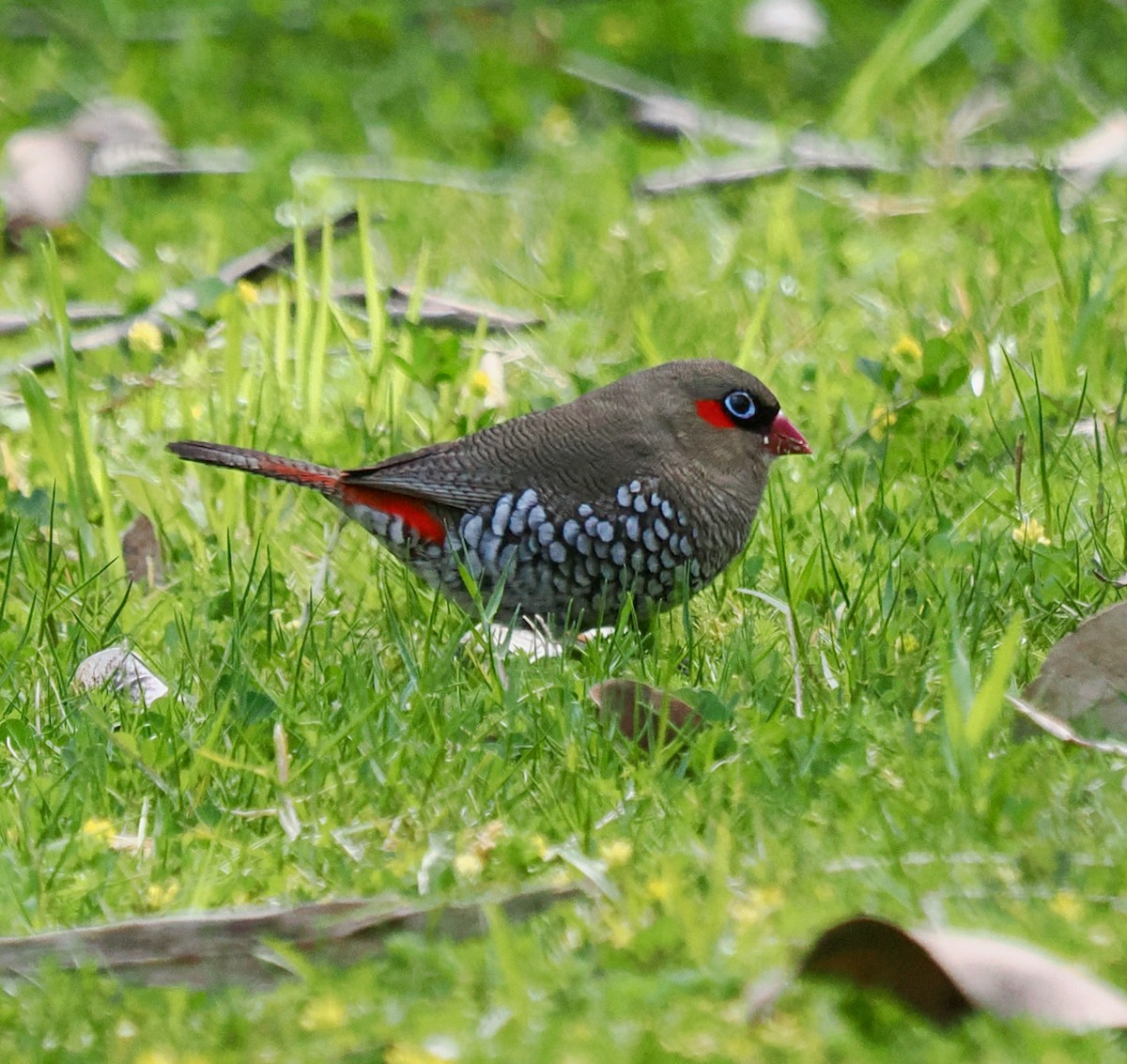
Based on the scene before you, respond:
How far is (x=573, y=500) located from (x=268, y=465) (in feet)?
2.16

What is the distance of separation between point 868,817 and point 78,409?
2.28 meters

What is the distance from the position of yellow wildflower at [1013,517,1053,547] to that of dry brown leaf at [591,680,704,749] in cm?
103

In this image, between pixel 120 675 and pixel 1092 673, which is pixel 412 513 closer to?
pixel 120 675

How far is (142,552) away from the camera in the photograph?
441 cm

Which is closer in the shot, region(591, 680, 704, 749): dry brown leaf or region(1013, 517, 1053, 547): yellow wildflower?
region(591, 680, 704, 749): dry brown leaf

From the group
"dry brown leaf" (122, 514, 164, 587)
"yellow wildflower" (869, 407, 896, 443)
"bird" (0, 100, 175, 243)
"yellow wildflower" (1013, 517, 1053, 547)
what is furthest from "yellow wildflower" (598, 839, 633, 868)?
"bird" (0, 100, 175, 243)

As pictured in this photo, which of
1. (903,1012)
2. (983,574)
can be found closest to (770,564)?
(983,574)

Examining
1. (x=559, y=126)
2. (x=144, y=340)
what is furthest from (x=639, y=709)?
(x=559, y=126)

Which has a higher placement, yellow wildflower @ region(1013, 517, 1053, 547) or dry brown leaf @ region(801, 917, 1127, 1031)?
yellow wildflower @ region(1013, 517, 1053, 547)

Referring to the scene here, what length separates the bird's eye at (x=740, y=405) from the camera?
421 centimetres

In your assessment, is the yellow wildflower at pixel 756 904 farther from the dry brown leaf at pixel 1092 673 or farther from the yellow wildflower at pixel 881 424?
the yellow wildflower at pixel 881 424

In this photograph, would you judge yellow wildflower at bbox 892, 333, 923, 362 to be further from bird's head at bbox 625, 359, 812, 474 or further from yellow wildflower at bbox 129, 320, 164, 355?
yellow wildflower at bbox 129, 320, 164, 355

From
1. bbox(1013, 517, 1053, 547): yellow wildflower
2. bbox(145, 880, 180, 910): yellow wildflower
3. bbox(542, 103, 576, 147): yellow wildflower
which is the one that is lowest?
bbox(145, 880, 180, 910): yellow wildflower

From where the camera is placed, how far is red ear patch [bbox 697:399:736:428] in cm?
419
